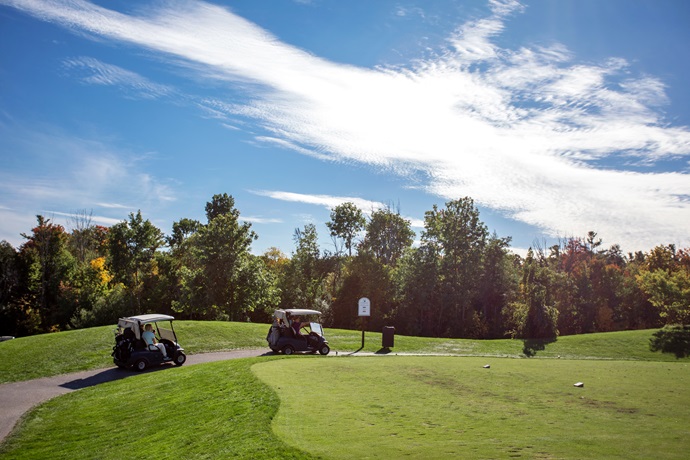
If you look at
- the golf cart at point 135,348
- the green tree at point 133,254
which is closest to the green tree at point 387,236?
the green tree at point 133,254

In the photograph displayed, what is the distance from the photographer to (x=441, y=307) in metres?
53.7

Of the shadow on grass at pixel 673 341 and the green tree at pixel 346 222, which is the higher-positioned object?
the green tree at pixel 346 222

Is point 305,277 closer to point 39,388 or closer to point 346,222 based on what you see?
point 346,222

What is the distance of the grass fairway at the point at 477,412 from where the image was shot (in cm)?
742

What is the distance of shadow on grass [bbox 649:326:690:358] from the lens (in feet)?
102

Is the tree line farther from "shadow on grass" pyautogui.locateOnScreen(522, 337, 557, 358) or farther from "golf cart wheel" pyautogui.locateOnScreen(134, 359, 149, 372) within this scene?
"golf cart wheel" pyautogui.locateOnScreen(134, 359, 149, 372)

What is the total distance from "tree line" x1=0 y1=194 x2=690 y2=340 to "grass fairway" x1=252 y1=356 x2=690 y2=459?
29.5 metres

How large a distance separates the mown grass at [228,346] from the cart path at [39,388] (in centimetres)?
109

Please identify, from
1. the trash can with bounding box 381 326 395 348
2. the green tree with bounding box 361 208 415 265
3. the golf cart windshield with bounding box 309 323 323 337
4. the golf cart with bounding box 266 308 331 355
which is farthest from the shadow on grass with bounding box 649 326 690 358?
the green tree with bounding box 361 208 415 265

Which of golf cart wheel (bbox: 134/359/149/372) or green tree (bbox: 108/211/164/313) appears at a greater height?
green tree (bbox: 108/211/164/313)

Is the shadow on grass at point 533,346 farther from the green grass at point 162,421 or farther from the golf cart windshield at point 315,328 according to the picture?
the green grass at point 162,421

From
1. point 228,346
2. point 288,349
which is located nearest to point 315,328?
point 288,349

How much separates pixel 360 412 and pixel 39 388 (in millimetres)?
14122

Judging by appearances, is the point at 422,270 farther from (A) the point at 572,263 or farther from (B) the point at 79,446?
(B) the point at 79,446
